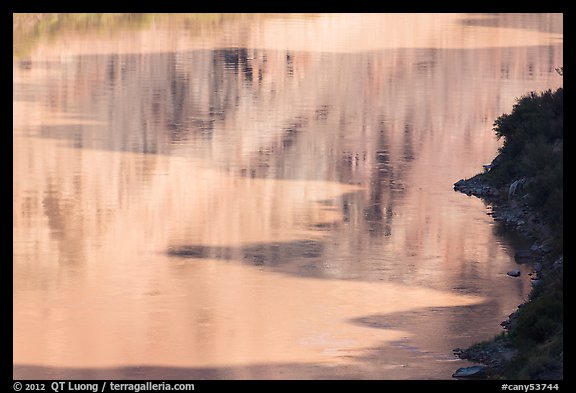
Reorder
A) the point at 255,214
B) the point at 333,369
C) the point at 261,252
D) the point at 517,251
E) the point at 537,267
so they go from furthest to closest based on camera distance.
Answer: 1. the point at 255,214
2. the point at 517,251
3. the point at 261,252
4. the point at 537,267
5. the point at 333,369

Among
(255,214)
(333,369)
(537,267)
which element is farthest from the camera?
(255,214)

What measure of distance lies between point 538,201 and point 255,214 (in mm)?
6507

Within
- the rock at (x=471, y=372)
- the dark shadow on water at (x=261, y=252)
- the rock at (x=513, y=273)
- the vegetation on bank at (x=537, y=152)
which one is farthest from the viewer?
the vegetation on bank at (x=537, y=152)

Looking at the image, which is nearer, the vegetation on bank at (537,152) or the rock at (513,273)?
the rock at (513,273)

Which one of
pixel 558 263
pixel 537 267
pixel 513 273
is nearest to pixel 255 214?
pixel 513 273

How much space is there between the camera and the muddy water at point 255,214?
68.1 feet

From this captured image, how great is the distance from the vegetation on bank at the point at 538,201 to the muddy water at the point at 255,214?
1006 millimetres

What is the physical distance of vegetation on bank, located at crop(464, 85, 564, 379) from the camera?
58.6 ft

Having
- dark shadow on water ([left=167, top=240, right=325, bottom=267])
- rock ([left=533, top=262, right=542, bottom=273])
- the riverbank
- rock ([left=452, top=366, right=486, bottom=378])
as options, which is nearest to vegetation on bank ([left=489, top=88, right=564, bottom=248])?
the riverbank

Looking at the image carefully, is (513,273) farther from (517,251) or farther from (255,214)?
(255,214)

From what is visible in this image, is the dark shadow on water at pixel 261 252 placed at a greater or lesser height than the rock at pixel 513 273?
greater

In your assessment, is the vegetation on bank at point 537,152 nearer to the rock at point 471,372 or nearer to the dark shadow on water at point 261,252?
the dark shadow on water at point 261,252

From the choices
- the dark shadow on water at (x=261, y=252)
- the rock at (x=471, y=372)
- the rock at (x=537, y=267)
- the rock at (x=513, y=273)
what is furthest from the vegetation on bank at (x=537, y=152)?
the rock at (x=471, y=372)

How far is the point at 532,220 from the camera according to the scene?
2834 centimetres
